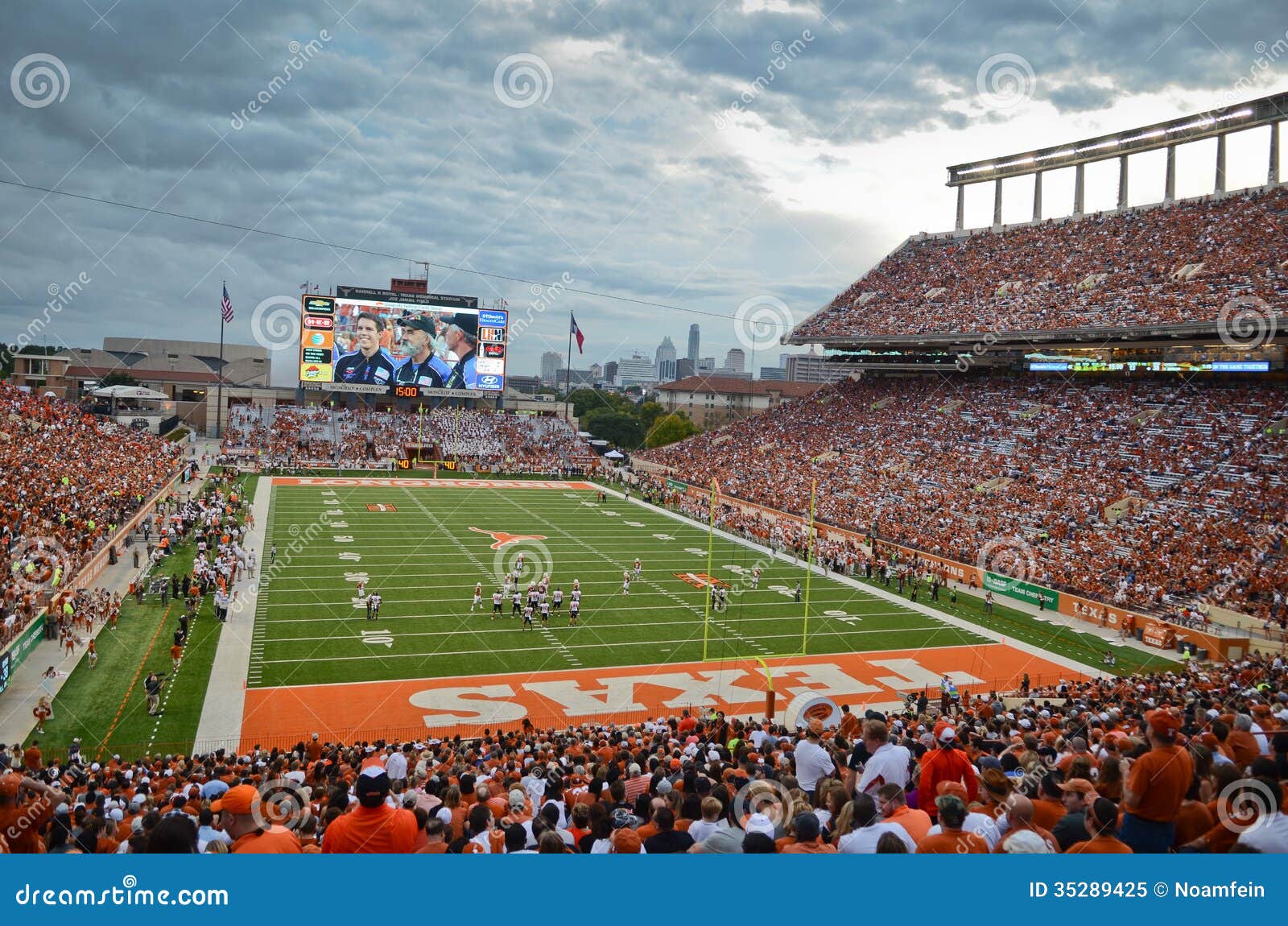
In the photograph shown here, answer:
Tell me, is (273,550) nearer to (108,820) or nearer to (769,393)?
(108,820)

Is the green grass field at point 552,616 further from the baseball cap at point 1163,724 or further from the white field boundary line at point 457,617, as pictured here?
the baseball cap at point 1163,724

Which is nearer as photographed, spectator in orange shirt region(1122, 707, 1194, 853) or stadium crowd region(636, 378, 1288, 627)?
spectator in orange shirt region(1122, 707, 1194, 853)

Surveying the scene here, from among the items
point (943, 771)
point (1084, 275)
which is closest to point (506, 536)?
point (943, 771)

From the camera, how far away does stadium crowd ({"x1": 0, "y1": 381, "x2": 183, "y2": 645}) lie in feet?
60.5

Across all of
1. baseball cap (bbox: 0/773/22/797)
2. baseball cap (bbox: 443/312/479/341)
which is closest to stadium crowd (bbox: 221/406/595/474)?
baseball cap (bbox: 443/312/479/341)

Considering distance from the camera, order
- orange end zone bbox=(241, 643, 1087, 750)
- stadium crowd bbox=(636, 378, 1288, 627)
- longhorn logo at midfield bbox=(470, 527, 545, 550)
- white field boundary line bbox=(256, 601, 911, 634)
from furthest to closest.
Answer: longhorn logo at midfield bbox=(470, 527, 545, 550) < stadium crowd bbox=(636, 378, 1288, 627) < white field boundary line bbox=(256, 601, 911, 634) < orange end zone bbox=(241, 643, 1087, 750)

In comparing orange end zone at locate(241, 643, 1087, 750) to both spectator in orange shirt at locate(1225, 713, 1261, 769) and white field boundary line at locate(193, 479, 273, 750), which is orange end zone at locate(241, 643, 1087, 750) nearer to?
white field boundary line at locate(193, 479, 273, 750)

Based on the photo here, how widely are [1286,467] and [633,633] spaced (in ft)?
74.9

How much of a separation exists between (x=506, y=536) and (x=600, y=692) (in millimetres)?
16787

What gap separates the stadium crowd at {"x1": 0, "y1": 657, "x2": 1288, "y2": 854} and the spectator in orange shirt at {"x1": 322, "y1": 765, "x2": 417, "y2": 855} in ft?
0.04

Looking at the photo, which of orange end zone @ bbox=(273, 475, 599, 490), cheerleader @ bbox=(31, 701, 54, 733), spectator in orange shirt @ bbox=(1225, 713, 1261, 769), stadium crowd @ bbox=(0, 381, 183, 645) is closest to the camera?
spectator in orange shirt @ bbox=(1225, 713, 1261, 769)

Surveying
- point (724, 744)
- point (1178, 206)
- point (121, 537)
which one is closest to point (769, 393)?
point (1178, 206)

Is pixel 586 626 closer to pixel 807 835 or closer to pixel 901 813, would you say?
pixel 901 813

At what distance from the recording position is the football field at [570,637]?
16812 millimetres
